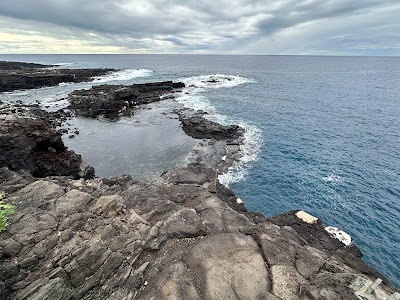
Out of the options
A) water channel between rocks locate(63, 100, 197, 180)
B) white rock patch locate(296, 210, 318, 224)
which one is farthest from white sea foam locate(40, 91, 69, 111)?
white rock patch locate(296, 210, 318, 224)

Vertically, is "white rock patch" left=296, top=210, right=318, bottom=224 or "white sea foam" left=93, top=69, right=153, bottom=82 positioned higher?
"white rock patch" left=296, top=210, right=318, bottom=224

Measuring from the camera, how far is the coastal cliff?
12.5m

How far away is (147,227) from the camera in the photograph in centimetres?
1688

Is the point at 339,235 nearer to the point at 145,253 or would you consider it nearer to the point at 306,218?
the point at 306,218

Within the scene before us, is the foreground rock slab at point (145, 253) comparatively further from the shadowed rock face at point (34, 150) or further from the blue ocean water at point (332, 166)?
the blue ocean water at point (332, 166)

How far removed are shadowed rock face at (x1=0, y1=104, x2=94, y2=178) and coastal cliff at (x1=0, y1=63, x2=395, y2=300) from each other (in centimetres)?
633

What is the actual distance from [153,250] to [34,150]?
22.1 meters

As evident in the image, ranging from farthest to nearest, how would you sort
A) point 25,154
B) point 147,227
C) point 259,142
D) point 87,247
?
point 259,142 < point 25,154 < point 147,227 < point 87,247

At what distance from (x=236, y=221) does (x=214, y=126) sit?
3442 centimetres

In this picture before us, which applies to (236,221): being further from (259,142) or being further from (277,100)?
(277,100)

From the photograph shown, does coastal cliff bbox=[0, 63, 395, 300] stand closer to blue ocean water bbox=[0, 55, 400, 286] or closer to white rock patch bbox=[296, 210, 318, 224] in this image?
white rock patch bbox=[296, 210, 318, 224]

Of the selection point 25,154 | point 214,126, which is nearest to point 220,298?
point 25,154

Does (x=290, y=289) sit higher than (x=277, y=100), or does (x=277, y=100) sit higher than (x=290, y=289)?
(x=290, y=289)

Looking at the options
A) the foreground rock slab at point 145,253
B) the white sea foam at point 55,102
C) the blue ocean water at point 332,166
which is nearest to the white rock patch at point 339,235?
the blue ocean water at point 332,166
